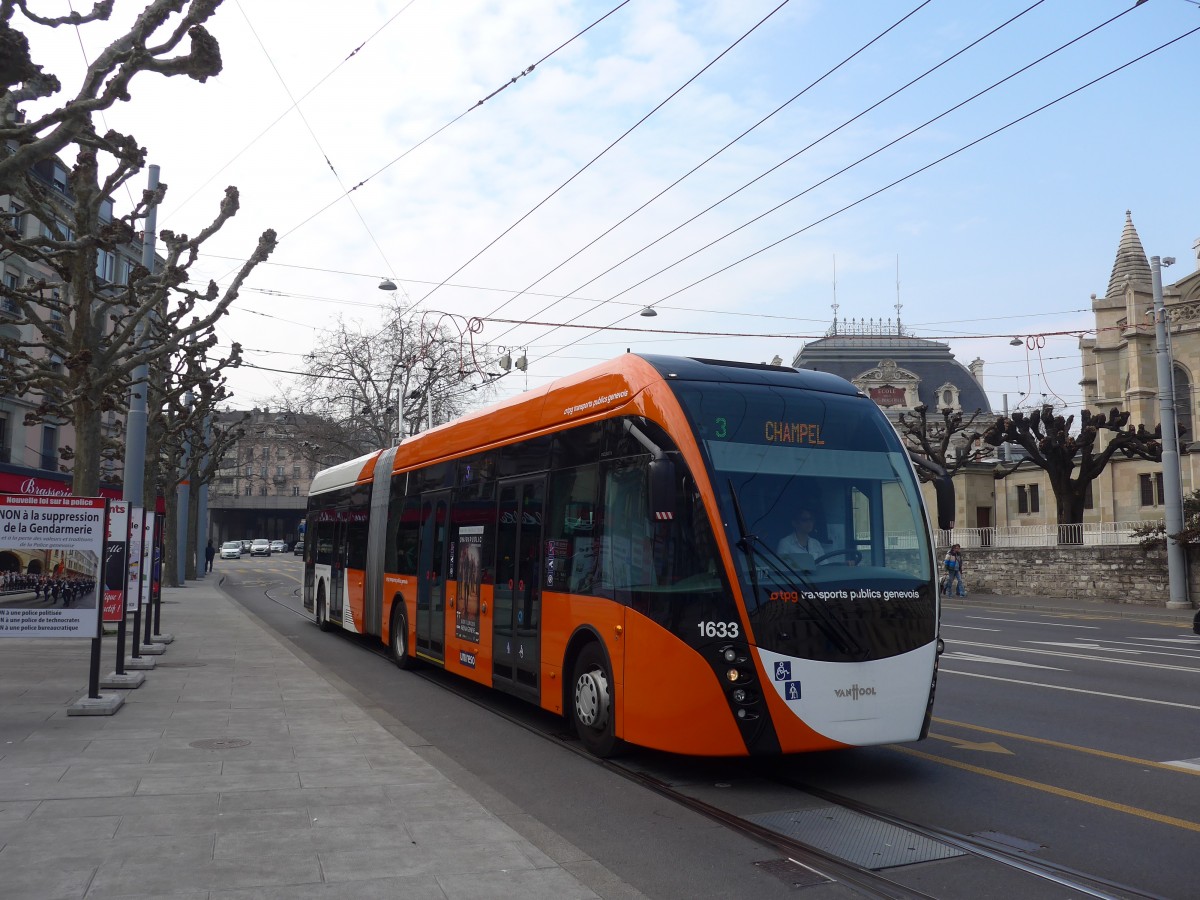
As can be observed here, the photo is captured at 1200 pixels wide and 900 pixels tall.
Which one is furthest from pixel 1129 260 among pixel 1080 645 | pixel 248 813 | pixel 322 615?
pixel 248 813

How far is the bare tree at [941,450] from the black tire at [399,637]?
24.1 ft

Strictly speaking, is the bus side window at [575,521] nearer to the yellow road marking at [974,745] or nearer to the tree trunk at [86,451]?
the yellow road marking at [974,745]

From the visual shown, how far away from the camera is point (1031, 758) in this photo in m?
8.44

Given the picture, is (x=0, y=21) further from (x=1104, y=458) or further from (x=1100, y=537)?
(x=1104, y=458)

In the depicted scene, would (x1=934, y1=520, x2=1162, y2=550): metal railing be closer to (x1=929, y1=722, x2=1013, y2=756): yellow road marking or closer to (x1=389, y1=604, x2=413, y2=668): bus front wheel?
(x1=389, y1=604, x2=413, y2=668): bus front wheel

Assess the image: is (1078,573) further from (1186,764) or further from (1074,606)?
(1186,764)

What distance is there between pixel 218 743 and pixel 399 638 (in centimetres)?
679

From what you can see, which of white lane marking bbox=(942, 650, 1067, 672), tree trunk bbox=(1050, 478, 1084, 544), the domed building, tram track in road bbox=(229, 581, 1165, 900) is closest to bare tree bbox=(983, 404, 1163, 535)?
tree trunk bbox=(1050, 478, 1084, 544)

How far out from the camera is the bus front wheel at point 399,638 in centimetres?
1511

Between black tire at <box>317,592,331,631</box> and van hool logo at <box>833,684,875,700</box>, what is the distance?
613 inches

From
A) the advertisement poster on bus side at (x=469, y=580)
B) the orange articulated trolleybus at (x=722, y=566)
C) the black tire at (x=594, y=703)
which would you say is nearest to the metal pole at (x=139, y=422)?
the advertisement poster on bus side at (x=469, y=580)

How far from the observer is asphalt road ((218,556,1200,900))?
5.72 meters

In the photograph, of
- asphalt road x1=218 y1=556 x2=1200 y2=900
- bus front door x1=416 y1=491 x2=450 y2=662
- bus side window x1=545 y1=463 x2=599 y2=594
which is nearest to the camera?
asphalt road x1=218 y1=556 x2=1200 y2=900

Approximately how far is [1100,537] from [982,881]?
103 feet
